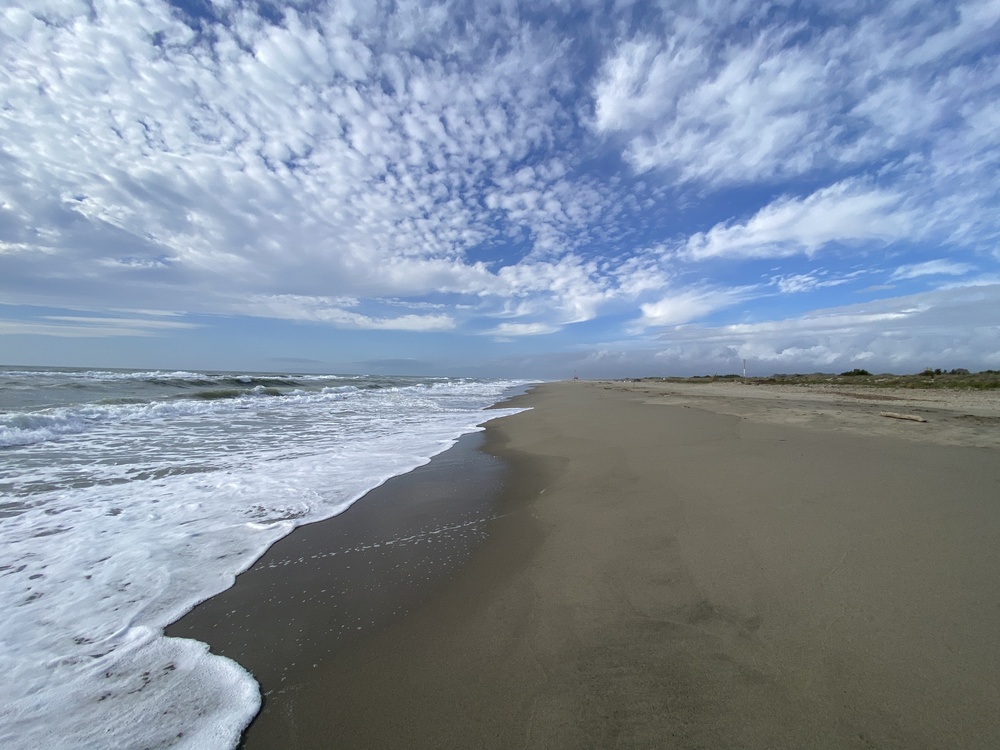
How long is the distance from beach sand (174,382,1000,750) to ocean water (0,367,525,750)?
0.29 meters

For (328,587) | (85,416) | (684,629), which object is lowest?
(328,587)

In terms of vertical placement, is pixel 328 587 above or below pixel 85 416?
below

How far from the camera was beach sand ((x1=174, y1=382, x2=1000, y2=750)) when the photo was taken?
1.73 m

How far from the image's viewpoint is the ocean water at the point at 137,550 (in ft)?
6.41

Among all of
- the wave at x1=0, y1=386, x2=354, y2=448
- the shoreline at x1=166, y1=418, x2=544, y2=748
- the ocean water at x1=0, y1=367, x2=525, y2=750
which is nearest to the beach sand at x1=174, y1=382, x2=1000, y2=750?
the shoreline at x1=166, y1=418, x2=544, y2=748

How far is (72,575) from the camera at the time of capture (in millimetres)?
3227

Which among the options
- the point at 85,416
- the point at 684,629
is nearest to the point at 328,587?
the point at 684,629

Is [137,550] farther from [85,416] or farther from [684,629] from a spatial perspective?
[85,416]

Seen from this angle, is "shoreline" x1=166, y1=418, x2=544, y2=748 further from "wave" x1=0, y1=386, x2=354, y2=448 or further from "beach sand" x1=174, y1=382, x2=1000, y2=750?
"wave" x1=0, y1=386, x2=354, y2=448

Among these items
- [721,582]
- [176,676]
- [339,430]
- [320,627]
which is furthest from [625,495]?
[339,430]

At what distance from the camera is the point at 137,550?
3.62 metres

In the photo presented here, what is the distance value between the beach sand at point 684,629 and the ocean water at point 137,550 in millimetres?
292

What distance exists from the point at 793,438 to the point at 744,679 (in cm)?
632

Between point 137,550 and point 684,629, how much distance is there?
15.0ft
